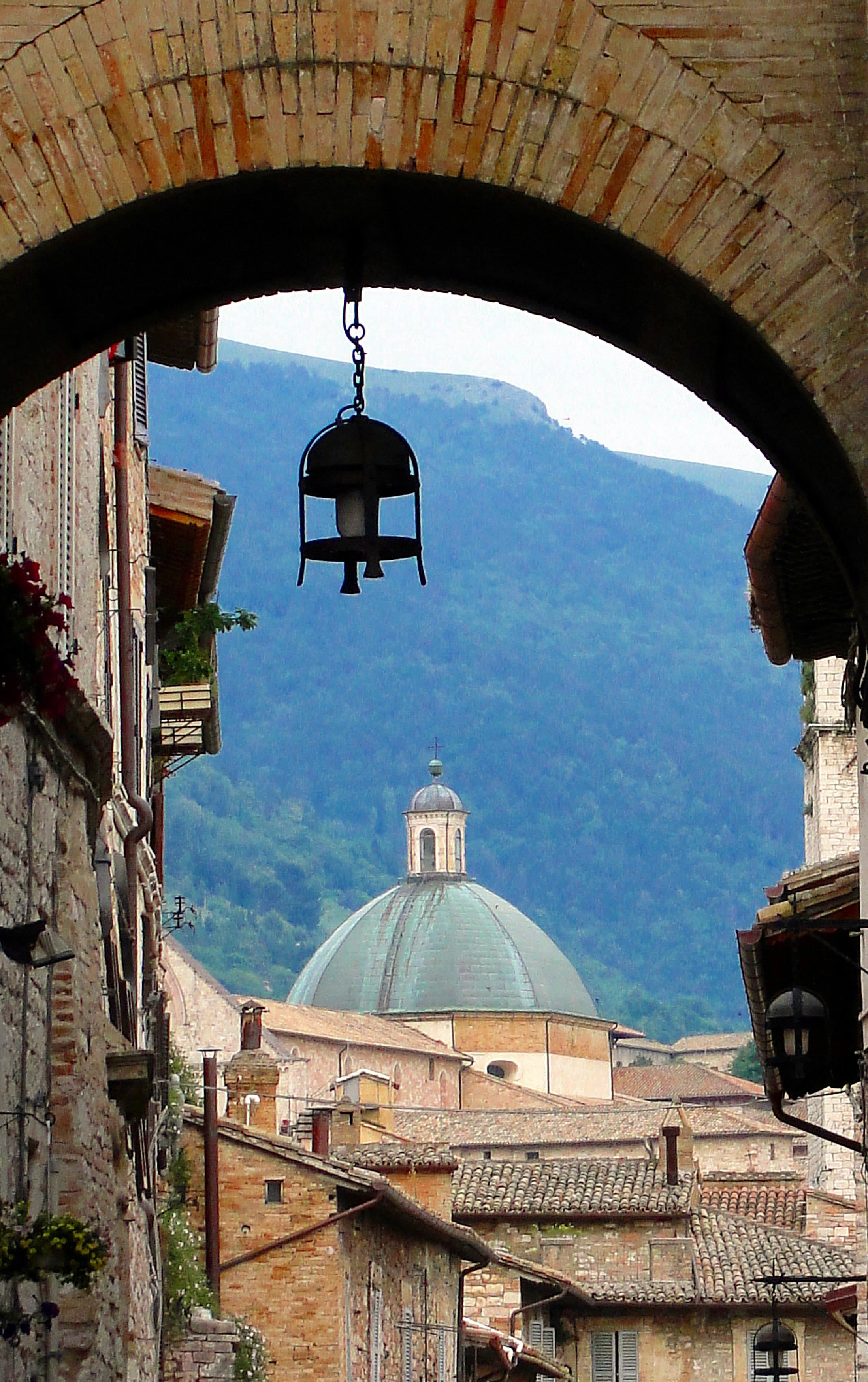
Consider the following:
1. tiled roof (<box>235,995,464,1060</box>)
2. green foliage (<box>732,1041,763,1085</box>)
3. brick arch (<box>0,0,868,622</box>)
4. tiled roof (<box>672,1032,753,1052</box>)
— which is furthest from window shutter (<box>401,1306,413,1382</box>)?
tiled roof (<box>672,1032,753,1052</box>)

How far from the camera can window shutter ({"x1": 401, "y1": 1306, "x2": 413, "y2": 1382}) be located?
26172 millimetres

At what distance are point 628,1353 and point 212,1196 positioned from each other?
15205 mm

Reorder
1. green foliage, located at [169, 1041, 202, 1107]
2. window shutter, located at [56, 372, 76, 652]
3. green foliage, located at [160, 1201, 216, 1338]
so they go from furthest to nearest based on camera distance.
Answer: green foliage, located at [169, 1041, 202, 1107] → green foliage, located at [160, 1201, 216, 1338] → window shutter, located at [56, 372, 76, 652]

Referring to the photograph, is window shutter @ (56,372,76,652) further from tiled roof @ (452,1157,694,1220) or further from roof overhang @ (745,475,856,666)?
tiled roof @ (452,1157,694,1220)

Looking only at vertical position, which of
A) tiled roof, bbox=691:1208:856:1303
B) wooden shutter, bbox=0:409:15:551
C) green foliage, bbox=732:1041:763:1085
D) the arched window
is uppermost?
the arched window

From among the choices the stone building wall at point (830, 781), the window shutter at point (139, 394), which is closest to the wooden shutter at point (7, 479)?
the window shutter at point (139, 394)

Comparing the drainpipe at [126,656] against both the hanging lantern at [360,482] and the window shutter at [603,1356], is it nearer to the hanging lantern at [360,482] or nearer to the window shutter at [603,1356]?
the hanging lantern at [360,482]

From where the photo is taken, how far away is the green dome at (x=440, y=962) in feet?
310

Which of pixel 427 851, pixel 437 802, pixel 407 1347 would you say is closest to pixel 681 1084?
pixel 427 851

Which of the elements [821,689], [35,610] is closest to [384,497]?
[35,610]

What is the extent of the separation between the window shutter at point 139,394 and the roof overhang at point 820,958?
7.44 metres

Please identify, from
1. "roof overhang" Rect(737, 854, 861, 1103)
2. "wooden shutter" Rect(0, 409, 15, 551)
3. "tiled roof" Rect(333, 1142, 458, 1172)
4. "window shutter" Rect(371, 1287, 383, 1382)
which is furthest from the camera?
"tiled roof" Rect(333, 1142, 458, 1172)

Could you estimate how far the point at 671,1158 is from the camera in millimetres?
38656

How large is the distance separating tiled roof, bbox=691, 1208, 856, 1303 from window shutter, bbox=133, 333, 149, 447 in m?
19.7
